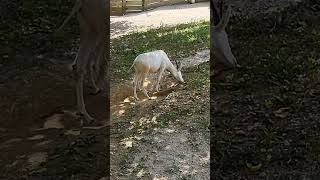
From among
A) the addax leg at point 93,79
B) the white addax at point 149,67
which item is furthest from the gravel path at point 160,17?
the addax leg at point 93,79

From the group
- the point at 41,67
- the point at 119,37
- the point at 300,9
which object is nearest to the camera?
the point at 41,67

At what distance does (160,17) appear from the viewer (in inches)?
565

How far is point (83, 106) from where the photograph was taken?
7121 millimetres

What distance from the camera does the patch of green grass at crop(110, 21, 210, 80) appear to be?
9.76m

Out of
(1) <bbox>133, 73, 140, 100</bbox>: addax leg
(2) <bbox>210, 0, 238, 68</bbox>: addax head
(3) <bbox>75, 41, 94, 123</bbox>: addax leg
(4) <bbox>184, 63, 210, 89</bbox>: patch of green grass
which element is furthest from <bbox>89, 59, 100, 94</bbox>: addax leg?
(2) <bbox>210, 0, 238, 68</bbox>: addax head

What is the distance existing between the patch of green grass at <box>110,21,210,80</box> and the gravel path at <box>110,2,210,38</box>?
2.96 feet

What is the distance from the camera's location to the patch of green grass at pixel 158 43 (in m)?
9.76

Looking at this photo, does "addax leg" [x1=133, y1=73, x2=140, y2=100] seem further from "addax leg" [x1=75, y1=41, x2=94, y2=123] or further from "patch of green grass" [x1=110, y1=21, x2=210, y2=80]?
"patch of green grass" [x1=110, y1=21, x2=210, y2=80]

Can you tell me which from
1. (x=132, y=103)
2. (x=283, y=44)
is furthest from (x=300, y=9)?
(x=132, y=103)

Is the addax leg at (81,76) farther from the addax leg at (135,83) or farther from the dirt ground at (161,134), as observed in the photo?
the addax leg at (135,83)

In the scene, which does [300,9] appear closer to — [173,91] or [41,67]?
[173,91]

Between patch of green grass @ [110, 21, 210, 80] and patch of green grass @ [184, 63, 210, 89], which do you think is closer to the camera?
patch of green grass @ [184, 63, 210, 89]

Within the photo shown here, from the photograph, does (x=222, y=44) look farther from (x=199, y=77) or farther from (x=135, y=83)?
(x=135, y=83)

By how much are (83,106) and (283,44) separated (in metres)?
3.80
